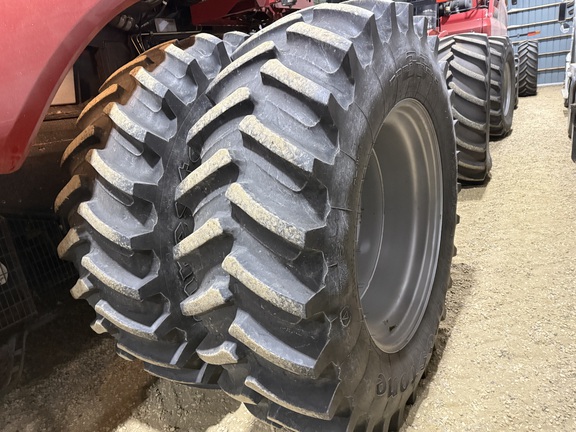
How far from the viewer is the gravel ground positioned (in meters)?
1.65

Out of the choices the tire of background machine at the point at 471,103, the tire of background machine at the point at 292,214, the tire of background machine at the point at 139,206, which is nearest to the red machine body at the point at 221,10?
the tire of background machine at the point at 139,206

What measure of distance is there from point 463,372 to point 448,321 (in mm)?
382

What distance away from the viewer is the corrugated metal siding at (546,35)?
1119 cm

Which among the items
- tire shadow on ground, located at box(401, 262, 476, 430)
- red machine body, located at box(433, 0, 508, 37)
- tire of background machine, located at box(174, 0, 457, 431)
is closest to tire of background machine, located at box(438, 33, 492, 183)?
tire shadow on ground, located at box(401, 262, 476, 430)

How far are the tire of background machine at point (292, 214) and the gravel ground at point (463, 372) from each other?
1.77ft

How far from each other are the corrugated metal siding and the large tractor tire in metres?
6.74

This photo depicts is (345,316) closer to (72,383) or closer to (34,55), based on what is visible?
(34,55)

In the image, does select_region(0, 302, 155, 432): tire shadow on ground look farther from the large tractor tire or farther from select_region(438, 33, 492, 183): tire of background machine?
the large tractor tire

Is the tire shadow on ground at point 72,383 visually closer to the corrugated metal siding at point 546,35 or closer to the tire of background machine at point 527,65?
the tire of background machine at point 527,65

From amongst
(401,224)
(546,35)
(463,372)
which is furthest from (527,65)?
(463,372)

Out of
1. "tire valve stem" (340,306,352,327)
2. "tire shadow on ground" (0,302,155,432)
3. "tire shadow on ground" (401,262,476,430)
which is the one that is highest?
"tire valve stem" (340,306,352,327)

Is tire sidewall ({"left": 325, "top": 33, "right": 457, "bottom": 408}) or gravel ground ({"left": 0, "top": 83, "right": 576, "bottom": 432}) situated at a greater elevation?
tire sidewall ({"left": 325, "top": 33, "right": 457, "bottom": 408})

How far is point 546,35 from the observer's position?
452 inches

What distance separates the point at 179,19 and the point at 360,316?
1.72 metres
